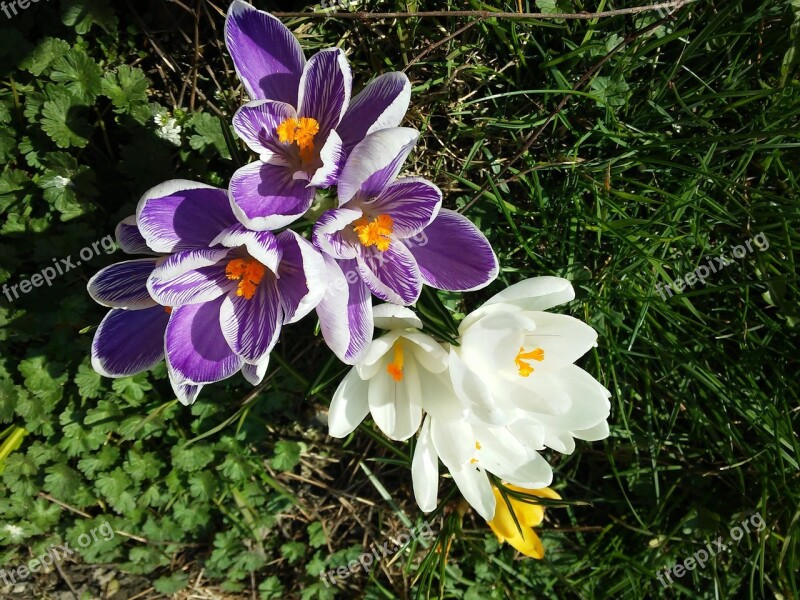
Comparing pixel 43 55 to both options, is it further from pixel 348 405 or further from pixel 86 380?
pixel 348 405

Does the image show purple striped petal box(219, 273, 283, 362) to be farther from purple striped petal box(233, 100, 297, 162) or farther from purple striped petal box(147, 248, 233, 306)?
purple striped petal box(233, 100, 297, 162)

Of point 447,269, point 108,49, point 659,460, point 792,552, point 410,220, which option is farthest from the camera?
point 659,460

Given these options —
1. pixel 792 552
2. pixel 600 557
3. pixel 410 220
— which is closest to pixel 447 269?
pixel 410 220

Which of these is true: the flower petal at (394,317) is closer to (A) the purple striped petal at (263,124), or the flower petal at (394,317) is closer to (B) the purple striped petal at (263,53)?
(A) the purple striped petal at (263,124)

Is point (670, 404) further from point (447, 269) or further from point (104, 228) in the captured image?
point (104, 228)

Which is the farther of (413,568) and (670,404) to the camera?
(413,568)

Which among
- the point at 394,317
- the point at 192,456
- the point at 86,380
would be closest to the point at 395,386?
the point at 394,317
